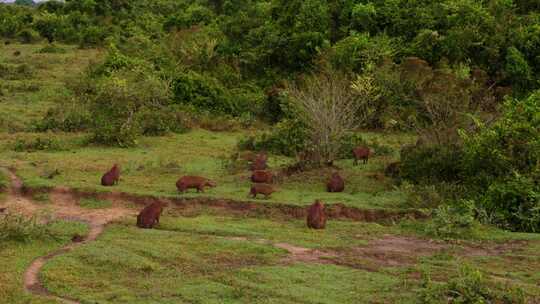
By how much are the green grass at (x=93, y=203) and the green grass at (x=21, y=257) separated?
139cm

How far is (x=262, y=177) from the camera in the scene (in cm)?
1469

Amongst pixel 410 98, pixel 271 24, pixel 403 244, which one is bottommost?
pixel 403 244

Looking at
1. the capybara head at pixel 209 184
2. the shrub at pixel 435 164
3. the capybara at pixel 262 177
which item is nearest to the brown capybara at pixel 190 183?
the capybara head at pixel 209 184

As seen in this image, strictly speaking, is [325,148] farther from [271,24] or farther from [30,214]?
[271,24]

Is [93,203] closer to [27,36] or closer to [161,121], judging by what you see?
[161,121]

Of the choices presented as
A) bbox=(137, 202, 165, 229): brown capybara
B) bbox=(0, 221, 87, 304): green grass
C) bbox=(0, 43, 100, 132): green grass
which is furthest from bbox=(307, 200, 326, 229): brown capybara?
bbox=(0, 43, 100, 132): green grass

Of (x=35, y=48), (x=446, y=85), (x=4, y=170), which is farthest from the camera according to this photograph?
(x=35, y=48)

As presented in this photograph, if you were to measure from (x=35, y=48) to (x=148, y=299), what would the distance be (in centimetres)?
2956

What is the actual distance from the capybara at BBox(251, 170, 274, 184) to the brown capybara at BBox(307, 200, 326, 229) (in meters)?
2.90

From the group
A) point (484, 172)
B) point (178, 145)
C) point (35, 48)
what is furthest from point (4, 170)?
point (35, 48)

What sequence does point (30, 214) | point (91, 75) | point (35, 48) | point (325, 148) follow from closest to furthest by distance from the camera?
point (30, 214) < point (325, 148) < point (91, 75) < point (35, 48)

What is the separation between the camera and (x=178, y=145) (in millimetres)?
19172

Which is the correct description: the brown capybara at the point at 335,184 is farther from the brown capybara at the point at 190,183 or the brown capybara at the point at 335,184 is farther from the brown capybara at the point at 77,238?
the brown capybara at the point at 77,238

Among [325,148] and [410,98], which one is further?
[410,98]
